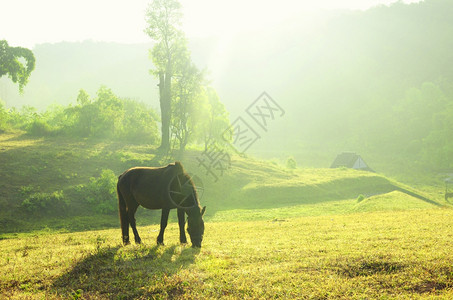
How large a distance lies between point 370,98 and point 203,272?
542 feet

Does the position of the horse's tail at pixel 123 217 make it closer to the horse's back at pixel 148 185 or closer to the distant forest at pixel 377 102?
the horse's back at pixel 148 185

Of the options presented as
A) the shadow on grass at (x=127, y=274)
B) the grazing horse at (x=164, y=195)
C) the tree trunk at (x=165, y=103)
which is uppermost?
the tree trunk at (x=165, y=103)

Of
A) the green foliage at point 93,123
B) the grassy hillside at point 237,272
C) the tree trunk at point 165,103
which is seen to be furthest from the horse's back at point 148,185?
the green foliage at point 93,123

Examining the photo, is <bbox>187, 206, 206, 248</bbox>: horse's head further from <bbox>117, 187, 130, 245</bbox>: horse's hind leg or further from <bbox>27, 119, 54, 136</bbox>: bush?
<bbox>27, 119, 54, 136</bbox>: bush

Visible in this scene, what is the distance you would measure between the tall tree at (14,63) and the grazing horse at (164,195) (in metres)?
32.8

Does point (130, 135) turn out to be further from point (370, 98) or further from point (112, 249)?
point (370, 98)

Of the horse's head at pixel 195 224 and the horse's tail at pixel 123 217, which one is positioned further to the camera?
the horse's tail at pixel 123 217

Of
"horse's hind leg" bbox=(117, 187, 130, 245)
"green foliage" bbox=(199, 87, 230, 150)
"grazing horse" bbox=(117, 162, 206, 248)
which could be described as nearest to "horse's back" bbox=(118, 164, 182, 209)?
"grazing horse" bbox=(117, 162, 206, 248)

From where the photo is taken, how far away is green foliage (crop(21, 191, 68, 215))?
21688 mm

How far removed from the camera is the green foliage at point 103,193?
79.5 feet

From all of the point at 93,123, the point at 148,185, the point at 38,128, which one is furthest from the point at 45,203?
the point at 93,123

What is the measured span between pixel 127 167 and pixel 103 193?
7578 millimetres

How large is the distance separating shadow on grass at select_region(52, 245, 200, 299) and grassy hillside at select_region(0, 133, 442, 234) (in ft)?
20.7

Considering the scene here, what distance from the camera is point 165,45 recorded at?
42750 millimetres
